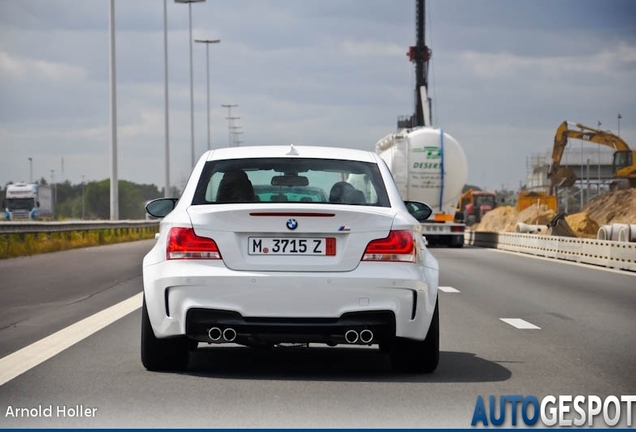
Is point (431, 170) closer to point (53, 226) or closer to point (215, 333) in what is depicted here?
point (53, 226)

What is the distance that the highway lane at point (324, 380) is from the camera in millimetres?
6766

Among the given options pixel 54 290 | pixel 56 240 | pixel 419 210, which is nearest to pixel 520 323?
pixel 419 210

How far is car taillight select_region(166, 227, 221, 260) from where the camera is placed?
26.2 ft

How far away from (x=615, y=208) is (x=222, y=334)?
56713 mm

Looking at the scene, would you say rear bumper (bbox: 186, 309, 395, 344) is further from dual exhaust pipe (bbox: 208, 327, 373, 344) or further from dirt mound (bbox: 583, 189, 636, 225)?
dirt mound (bbox: 583, 189, 636, 225)

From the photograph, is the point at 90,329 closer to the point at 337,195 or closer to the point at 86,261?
the point at 337,195

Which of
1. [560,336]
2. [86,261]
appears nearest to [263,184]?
[560,336]

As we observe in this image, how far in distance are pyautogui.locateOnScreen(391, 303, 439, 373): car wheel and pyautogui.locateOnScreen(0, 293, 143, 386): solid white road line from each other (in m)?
2.58

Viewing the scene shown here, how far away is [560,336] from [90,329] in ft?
14.3

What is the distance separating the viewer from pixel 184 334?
802 centimetres

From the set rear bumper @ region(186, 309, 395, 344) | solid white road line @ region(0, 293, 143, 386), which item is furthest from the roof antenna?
solid white road line @ region(0, 293, 143, 386)

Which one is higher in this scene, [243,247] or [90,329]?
[243,247]

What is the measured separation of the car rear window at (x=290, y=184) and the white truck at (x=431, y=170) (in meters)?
29.4

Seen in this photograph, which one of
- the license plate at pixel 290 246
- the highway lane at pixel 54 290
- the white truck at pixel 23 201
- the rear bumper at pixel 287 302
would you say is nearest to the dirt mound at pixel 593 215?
the highway lane at pixel 54 290
